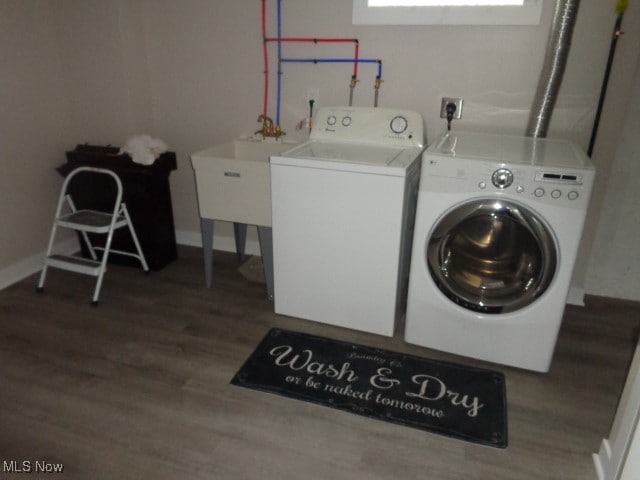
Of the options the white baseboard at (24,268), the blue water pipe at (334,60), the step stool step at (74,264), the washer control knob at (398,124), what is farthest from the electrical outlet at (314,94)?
the white baseboard at (24,268)

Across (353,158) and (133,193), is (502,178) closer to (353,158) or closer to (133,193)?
(353,158)

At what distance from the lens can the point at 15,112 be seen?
251cm

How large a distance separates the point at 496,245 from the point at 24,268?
2.55 meters

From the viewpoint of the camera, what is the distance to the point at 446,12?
225 cm

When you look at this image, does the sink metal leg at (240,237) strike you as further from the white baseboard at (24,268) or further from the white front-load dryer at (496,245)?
the white front-load dryer at (496,245)

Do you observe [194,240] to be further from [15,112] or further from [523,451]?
[523,451]

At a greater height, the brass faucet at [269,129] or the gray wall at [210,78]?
the gray wall at [210,78]

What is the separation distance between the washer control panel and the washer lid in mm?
58

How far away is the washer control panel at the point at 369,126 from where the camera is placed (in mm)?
2291

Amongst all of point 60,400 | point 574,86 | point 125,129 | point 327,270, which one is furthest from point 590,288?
point 125,129
